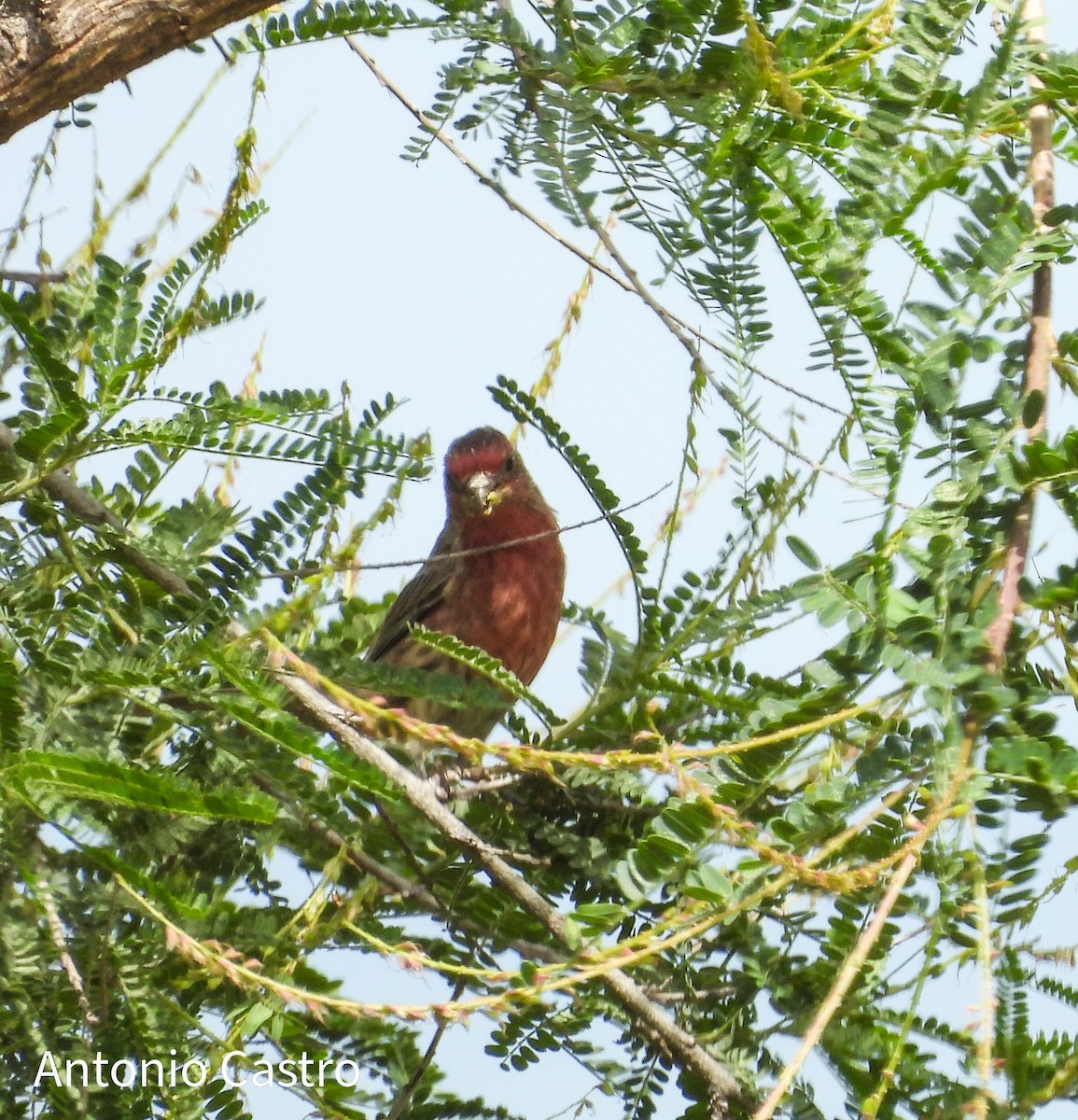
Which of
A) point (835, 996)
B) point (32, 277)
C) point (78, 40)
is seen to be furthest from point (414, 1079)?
point (78, 40)

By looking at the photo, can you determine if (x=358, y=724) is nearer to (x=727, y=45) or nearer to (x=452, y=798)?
(x=452, y=798)

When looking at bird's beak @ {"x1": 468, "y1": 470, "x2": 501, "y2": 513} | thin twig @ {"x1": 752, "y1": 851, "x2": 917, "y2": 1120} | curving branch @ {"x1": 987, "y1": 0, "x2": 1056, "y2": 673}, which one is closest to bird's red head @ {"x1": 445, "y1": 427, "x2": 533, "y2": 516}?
bird's beak @ {"x1": 468, "y1": 470, "x2": 501, "y2": 513}

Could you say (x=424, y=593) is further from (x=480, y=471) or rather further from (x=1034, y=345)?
(x=1034, y=345)

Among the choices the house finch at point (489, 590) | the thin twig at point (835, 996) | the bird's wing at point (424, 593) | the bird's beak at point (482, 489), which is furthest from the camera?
the bird's beak at point (482, 489)

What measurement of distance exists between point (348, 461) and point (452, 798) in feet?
2.87

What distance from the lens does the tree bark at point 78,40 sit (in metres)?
2.33

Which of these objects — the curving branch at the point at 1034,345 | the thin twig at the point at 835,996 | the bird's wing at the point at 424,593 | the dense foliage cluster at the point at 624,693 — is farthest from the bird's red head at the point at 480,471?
the thin twig at the point at 835,996

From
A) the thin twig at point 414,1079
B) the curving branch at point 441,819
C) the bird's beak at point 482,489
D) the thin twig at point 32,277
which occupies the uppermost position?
the bird's beak at point 482,489

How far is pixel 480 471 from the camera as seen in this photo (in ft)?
15.6

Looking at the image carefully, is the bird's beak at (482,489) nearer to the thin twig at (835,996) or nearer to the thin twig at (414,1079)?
the thin twig at (414,1079)

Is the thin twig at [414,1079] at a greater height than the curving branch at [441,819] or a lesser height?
lesser

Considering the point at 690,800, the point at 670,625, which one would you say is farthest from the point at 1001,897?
the point at 670,625

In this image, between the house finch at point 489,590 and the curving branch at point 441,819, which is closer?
the curving branch at point 441,819

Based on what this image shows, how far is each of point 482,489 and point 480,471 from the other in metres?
0.12
